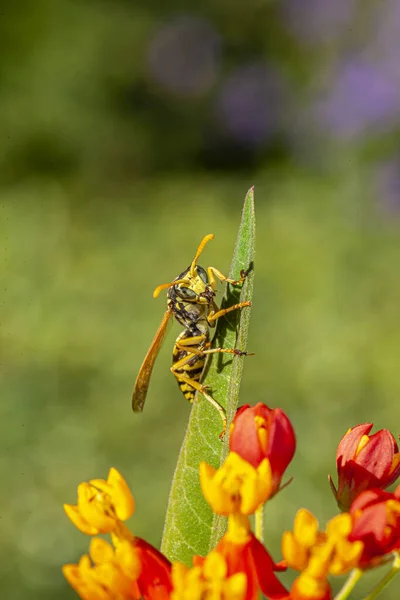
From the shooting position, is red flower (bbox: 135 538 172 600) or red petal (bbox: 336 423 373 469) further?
red petal (bbox: 336 423 373 469)

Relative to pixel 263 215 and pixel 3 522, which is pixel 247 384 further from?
pixel 263 215

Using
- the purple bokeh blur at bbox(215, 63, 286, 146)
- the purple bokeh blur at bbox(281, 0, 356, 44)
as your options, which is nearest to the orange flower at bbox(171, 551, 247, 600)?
the purple bokeh blur at bbox(215, 63, 286, 146)

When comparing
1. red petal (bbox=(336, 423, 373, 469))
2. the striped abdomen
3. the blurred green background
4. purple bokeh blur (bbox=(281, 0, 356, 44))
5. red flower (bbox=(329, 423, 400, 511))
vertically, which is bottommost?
red flower (bbox=(329, 423, 400, 511))

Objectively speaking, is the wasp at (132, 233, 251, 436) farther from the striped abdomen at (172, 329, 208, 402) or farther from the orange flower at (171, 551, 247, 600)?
the orange flower at (171, 551, 247, 600)

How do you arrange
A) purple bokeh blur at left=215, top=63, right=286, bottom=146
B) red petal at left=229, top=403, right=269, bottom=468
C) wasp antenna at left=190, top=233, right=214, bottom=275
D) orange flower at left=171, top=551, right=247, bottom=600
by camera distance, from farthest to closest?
purple bokeh blur at left=215, top=63, right=286, bottom=146
wasp antenna at left=190, top=233, right=214, bottom=275
red petal at left=229, top=403, right=269, bottom=468
orange flower at left=171, top=551, right=247, bottom=600

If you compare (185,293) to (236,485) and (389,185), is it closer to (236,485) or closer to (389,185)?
(236,485)

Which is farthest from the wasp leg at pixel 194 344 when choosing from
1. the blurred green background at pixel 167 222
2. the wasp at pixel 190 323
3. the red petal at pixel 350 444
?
the blurred green background at pixel 167 222

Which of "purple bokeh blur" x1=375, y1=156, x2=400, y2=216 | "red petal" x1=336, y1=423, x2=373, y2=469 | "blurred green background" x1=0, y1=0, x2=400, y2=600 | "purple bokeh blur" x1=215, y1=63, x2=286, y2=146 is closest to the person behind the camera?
"red petal" x1=336, y1=423, x2=373, y2=469
